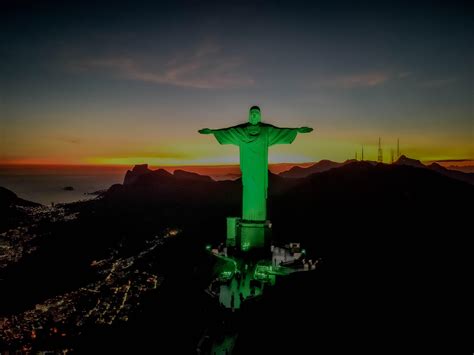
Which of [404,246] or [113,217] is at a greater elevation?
[404,246]

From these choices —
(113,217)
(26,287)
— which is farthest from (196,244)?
(113,217)

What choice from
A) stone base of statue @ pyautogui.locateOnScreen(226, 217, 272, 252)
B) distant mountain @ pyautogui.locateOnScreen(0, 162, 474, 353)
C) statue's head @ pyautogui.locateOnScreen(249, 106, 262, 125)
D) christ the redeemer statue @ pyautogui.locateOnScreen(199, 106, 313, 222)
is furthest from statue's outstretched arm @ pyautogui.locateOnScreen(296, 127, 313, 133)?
distant mountain @ pyautogui.locateOnScreen(0, 162, 474, 353)

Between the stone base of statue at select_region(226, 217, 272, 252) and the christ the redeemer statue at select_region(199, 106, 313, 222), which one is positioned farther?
the christ the redeemer statue at select_region(199, 106, 313, 222)

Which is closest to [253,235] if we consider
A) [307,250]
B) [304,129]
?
[304,129]

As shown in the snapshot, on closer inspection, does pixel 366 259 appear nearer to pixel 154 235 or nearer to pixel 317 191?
pixel 317 191

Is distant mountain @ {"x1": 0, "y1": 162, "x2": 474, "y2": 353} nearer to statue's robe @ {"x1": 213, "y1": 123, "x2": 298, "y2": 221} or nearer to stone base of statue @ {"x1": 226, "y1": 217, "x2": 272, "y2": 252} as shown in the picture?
stone base of statue @ {"x1": 226, "y1": 217, "x2": 272, "y2": 252}

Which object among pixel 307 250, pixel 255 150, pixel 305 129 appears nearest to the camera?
pixel 305 129

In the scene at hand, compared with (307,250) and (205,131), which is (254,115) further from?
(307,250)
